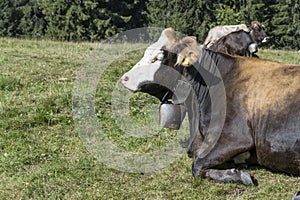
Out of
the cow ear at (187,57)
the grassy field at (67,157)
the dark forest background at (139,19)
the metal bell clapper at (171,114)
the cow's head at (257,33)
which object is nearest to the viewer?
the grassy field at (67,157)

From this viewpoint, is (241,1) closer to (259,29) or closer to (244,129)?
(259,29)

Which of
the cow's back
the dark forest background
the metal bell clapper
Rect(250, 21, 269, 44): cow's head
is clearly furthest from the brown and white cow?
the dark forest background

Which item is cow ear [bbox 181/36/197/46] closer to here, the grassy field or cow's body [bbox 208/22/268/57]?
the grassy field

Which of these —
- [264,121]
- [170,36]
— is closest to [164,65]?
[170,36]

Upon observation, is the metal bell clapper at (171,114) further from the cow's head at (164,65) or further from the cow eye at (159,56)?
the cow eye at (159,56)

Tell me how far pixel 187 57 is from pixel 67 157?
2137 mm

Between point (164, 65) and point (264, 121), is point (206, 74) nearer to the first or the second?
point (164, 65)

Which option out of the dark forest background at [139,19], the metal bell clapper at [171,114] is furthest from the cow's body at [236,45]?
the dark forest background at [139,19]

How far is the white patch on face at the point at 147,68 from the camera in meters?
7.25

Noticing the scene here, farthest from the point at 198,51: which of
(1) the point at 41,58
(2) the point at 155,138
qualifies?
(1) the point at 41,58

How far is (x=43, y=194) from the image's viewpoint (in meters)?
6.14

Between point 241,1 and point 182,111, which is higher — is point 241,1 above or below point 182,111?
below

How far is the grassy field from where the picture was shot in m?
6.11

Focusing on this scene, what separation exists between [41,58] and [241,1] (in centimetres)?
4951
